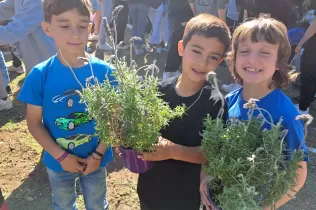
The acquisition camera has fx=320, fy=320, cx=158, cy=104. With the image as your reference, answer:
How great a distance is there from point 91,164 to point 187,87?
765 mm

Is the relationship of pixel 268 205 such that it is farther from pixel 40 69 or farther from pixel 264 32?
pixel 40 69

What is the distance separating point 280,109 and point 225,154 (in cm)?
47

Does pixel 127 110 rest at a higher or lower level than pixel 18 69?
higher

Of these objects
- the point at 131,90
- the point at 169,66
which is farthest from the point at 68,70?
the point at 169,66

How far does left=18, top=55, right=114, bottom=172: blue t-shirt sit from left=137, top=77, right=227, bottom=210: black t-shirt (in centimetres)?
43

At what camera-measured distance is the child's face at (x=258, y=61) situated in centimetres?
162

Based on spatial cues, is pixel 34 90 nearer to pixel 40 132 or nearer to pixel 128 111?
pixel 40 132

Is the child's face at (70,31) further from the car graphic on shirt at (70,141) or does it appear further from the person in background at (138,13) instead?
the person in background at (138,13)

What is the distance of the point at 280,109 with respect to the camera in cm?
155

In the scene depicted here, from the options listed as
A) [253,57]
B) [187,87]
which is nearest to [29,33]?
[187,87]

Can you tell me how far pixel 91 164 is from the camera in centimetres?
198

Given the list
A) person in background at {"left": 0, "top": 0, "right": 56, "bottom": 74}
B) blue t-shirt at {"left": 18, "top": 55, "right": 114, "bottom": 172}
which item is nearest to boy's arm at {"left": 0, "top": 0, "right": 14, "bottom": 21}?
person in background at {"left": 0, "top": 0, "right": 56, "bottom": 74}

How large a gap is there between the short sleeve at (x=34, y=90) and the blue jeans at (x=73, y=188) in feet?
1.66

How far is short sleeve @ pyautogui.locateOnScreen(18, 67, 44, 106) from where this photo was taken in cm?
187
